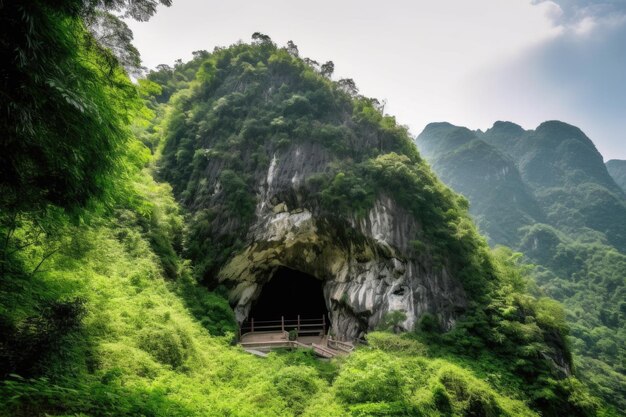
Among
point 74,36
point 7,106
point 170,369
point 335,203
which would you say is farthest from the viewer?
point 335,203

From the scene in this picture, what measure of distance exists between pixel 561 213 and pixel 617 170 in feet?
221

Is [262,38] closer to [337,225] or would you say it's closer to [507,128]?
[337,225]

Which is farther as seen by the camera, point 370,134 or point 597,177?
point 597,177

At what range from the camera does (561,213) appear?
229 feet

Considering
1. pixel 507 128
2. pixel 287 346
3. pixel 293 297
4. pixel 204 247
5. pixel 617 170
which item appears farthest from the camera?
pixel 617 170

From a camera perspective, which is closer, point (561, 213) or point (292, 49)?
point (292, 49)

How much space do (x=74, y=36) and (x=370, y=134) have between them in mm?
19487

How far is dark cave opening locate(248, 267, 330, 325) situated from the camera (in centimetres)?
2306

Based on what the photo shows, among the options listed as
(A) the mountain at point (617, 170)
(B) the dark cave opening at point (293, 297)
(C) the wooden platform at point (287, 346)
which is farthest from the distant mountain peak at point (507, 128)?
(C) the wooden platform at point (287, 346)

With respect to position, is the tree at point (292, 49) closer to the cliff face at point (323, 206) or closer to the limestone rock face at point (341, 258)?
the cliff face at point (323, 206)

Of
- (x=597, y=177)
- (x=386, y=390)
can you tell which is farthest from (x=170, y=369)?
(x=597, y=177)

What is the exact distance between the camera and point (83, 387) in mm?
4035

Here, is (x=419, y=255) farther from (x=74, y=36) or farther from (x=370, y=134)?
(x=74, y=36)

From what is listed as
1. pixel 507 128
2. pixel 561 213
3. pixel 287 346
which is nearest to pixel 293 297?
pixel 287 346
